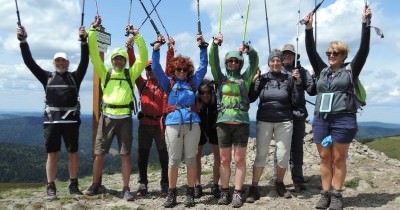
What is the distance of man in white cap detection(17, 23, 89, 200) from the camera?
884 centimetres

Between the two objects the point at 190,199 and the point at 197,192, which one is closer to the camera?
the point at 190,199

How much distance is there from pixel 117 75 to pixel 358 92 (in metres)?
4.94

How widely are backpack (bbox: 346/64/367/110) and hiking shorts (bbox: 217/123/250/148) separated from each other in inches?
85.0

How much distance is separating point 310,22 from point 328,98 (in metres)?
1.55

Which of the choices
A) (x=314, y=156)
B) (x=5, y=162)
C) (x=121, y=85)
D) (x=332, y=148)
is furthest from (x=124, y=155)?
(x=5, y=162)

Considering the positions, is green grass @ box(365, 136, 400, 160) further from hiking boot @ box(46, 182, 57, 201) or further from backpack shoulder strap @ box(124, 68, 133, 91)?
hiking boot @ box(46, 182, 57, 201)

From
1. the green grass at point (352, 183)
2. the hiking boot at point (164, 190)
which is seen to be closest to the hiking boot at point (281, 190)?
the green grass at point (352, 183)

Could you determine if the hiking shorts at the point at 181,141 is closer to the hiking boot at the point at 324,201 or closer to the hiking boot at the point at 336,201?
the hiking boot at the point at 324,201

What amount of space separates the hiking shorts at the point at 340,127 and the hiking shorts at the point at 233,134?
151 centimetres

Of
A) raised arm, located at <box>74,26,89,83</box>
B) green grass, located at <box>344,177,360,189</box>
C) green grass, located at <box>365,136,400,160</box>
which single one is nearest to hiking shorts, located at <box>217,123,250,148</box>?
raised arm, located at <box>74,26,89,83</box>

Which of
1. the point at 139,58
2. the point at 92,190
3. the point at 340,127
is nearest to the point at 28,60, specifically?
the point at 139,58

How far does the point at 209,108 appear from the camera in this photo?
9141 mm

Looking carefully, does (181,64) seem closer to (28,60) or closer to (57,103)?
(57,103)

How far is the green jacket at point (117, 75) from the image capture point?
28.8ft
